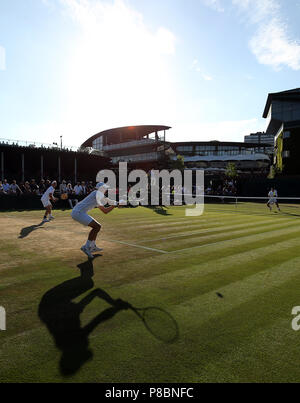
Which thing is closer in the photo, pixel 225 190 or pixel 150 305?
pixel 150 305

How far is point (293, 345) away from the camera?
3684 millimetres

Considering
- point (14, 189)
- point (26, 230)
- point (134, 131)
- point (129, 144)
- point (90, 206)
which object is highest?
point (134, 131)

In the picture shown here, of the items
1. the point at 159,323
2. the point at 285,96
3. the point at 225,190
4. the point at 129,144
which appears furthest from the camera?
the point at 129,144

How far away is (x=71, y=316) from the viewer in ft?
14.4

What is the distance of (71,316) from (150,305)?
1.30 meters

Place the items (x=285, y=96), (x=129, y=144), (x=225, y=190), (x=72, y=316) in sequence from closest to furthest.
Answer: (x=72, y=316) → (x=225, y=190) → (x=285, y=96) → (x=129, y=144)

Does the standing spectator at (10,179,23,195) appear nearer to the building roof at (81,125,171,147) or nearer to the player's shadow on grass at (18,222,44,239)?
the player's shadow on grass at (18,222,44,239)

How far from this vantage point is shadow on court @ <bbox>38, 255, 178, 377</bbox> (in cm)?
336

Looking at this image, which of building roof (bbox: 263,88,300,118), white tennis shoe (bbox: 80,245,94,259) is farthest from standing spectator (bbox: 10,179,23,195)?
building roof (bbox: 263,88,300,118)

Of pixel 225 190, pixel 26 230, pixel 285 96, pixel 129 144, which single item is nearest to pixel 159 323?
pixel 26 230

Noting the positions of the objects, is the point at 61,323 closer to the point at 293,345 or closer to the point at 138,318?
the point at 138,318

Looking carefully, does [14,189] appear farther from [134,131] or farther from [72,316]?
[134,131]

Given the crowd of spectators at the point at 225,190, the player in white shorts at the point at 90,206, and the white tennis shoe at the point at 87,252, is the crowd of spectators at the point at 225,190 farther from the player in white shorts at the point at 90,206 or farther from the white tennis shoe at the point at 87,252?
the white tennis shoe at the point at 87,252

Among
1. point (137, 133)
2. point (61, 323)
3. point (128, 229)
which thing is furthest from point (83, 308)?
point (137, 133)
